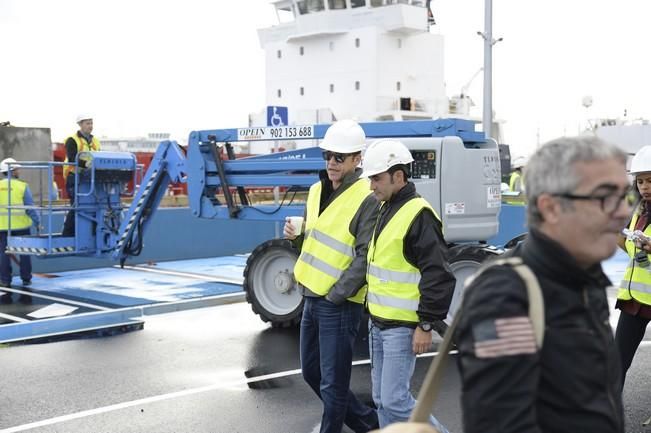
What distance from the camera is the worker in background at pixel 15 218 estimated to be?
12617mm

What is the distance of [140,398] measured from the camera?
6.82 m

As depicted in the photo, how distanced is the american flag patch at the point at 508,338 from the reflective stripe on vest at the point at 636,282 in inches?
145

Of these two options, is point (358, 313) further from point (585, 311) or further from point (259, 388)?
point (585, 311)

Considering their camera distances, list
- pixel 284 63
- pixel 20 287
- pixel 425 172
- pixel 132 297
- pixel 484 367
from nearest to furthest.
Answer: pixel 484 367, pixel 425 172, pixel 132 297, pixel 20 287, pixel 284 63

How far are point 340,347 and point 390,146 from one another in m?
1.21

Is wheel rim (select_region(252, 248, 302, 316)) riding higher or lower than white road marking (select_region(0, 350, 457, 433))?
higher

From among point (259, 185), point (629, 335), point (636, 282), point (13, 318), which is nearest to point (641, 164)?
point (636, 282)

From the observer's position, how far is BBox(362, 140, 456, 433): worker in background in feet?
14.1

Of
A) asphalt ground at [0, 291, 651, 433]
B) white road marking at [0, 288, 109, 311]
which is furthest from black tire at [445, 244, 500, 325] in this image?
white road marking at [0, 288, 109, 311]

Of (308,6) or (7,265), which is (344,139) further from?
(308,6)

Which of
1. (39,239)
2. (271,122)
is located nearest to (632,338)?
(39,239)

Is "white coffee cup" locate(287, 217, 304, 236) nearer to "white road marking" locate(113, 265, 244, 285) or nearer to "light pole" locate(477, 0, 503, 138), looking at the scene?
"white road marking" locate(113, 265, 244, 285)

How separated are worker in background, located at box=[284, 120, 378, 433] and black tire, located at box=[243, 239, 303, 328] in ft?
14.8

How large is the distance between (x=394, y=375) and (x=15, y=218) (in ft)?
32.7
